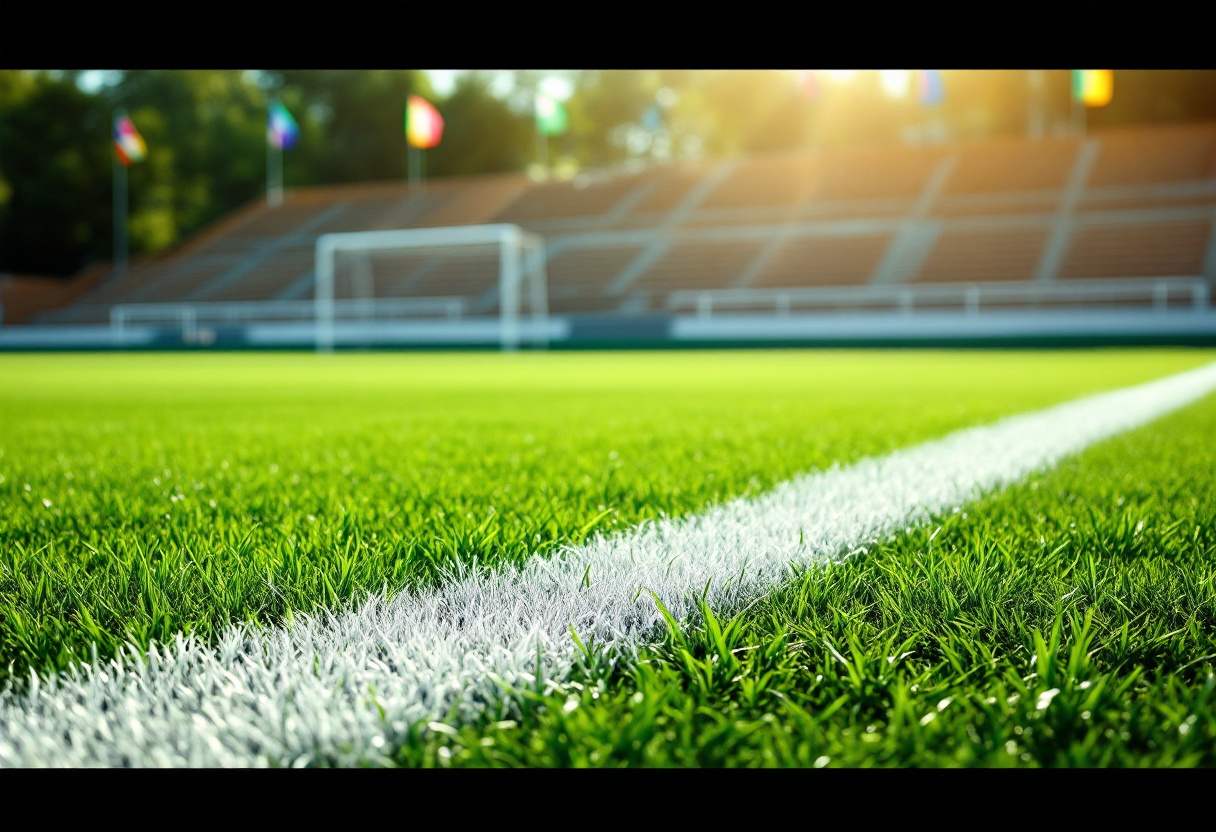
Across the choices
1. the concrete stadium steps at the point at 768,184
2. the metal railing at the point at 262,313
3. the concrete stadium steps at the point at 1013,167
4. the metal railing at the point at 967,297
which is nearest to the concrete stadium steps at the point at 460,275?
the metal railing at the point at 262,313

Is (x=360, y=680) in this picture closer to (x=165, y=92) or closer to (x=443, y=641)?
(x=443, y=641)

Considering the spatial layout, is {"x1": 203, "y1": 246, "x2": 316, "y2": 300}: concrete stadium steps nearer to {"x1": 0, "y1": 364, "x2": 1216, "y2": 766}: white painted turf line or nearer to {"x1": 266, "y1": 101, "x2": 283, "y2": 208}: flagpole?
{"x1": 266, "y1": 101, "x2": 283, "y2": 208}: flagpole

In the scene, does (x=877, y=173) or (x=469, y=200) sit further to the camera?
(x=469, y=200)

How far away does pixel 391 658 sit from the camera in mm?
1031

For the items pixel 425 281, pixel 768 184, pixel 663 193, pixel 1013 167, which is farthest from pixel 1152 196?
pixel 425 281

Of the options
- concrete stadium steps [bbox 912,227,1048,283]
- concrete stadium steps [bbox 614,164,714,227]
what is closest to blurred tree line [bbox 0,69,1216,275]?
concrete stadium steps [bbox 614,164,714,227]

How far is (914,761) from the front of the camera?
2.57 feet

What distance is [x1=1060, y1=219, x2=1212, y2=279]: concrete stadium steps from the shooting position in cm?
2189

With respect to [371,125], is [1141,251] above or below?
below

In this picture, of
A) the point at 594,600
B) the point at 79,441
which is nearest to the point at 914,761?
the point at 594,600

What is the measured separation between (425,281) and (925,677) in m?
27.4

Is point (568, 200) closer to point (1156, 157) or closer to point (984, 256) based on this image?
point (984, 256)

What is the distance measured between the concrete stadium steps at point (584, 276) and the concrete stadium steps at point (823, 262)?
3918mm
